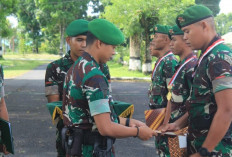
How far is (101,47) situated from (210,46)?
79 cm

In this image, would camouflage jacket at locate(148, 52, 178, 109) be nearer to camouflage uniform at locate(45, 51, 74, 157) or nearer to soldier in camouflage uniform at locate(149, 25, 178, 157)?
soldier in camouflage uniform at locate(149, 25, 178, 157)

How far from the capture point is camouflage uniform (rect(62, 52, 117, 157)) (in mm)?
2141

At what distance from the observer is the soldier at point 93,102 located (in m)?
2.15

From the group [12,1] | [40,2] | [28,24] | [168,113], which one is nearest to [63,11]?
[40,2]

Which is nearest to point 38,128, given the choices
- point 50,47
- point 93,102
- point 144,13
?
point 93,102

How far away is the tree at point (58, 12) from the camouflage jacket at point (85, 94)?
4055 cm

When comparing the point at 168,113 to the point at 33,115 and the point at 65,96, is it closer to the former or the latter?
the point at 65,96

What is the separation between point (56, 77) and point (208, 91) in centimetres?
177

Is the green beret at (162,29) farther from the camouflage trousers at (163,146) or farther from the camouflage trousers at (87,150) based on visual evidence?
the camouflage trousers at (87,150)

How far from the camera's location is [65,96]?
2.39m

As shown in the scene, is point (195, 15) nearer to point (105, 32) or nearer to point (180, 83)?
point (105, 32)

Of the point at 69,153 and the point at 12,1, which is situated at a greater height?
the point at 12,1

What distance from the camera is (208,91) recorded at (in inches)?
85.7

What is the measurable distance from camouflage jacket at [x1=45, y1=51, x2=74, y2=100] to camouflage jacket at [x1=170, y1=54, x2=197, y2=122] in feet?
3.94
